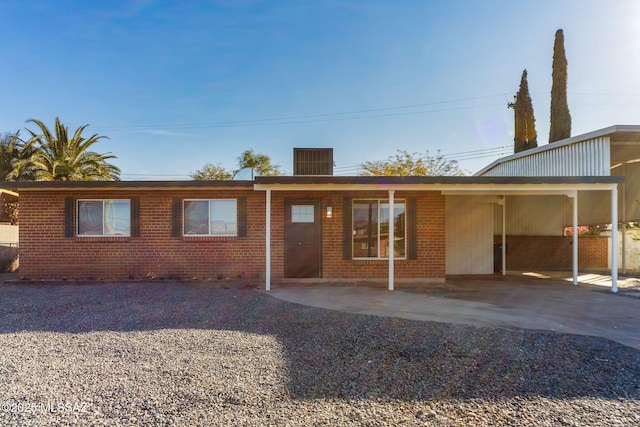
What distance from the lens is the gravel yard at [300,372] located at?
3.04 meters

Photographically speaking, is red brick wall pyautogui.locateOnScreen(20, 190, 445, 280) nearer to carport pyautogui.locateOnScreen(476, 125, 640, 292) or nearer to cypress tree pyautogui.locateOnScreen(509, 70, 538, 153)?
carport pyautogui.locateOnScreen(476, 125, 640, 292)

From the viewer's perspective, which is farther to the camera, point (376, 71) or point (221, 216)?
point (376, 71)

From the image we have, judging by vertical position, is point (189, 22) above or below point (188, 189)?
above

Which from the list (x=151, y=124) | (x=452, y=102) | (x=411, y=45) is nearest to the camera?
(x=411, y=45)

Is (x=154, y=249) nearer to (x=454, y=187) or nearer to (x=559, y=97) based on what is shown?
(x=454, y=187)

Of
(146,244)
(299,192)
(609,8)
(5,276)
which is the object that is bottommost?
(5,276)

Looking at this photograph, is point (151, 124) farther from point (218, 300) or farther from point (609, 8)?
point (609, 8)

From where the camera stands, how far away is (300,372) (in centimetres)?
387

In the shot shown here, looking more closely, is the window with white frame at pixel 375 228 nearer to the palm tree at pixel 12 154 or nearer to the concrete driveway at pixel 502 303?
the concrete driveway at pixel 502 303

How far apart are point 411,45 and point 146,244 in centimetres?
1179

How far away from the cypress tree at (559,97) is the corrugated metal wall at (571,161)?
15.3 ft

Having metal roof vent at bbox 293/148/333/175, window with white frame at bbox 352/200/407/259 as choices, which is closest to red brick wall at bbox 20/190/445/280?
window with white frame at bbox 352/200/407/259

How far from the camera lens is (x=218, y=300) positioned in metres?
7.45

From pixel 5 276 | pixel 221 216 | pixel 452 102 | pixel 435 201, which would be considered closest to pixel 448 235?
pixel 435 201
